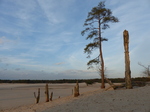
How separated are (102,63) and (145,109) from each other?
1149cm

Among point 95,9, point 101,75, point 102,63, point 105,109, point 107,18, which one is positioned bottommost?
point 105,109

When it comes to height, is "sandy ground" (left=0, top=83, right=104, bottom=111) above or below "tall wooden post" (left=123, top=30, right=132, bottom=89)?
below

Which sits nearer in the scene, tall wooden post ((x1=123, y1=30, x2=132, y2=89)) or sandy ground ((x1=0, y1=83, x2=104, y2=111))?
tall wooden post ((x1=123, y1=30, x2=132, y2=89))

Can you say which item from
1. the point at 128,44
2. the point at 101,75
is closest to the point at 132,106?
the point at 128,44

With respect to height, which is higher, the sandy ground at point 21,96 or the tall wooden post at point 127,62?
the tall wooden post at point 127,62

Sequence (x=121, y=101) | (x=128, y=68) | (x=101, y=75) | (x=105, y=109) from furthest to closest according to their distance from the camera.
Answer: (x=101, y=75)
(x=128, y=68)
(x=121, y=101)
(x=105, y=109)

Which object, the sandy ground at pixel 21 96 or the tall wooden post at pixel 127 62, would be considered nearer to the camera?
the tall wooden post at pixel 127 62

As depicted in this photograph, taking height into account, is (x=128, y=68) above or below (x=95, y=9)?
below

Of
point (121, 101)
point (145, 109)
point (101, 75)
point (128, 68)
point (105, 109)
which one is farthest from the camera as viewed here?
point (101, 75)

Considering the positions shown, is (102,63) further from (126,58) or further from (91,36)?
(126,58)

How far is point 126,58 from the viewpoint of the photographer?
1377 centimetres

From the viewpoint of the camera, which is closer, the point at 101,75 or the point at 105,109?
the point at 105,109

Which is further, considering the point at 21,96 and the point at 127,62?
the point at 21,96

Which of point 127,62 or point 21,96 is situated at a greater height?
point 127,62
